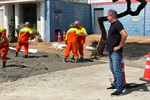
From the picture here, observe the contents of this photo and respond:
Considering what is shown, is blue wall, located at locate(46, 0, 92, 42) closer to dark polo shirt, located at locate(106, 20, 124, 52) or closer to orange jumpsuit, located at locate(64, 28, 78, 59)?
orange jumpsuit, located at locate(64, 28, 78, 59)

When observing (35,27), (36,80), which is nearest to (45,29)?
(35,27)

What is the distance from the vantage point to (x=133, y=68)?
1129cm

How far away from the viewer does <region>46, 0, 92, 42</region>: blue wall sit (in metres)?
22.2

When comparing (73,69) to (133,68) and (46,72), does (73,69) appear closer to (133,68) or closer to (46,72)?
(46,72)

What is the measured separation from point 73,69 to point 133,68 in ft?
7.38

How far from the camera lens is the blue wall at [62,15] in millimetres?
22250

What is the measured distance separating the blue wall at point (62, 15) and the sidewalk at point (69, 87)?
39.9 feet

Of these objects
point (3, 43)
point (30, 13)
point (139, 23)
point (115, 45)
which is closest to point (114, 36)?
point (115, 45)

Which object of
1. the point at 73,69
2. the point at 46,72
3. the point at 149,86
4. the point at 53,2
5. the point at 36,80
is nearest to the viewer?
the point at 149,86

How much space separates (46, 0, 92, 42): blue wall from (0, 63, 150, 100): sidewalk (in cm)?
1217

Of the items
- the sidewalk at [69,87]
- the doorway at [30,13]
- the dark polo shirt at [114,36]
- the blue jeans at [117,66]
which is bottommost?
the sidewalk at [69,87]

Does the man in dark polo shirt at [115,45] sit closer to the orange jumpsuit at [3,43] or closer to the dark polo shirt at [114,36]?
the dark polo shirt at [114,36]

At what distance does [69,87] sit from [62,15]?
15917 mm

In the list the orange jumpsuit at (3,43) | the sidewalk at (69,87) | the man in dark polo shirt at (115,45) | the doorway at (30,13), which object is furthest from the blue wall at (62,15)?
the man in dark polo shirt at (115,45)
